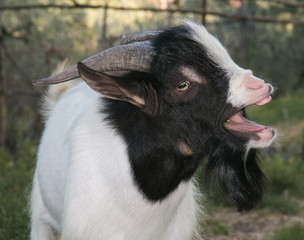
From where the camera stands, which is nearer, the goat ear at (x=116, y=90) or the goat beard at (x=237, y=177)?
the goat ear at (x=116, y=90)

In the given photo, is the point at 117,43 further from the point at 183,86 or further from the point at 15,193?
the point at 183,86

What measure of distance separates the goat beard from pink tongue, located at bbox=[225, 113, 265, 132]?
15cm

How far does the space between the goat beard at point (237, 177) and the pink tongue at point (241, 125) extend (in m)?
0.15

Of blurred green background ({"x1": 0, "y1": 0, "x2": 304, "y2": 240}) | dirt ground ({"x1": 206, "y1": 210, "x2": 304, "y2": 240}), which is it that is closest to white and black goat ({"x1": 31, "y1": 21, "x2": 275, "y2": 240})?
blurred green background ({"x1": 0, "y1": 0, "x2": 304, "y2": 240})

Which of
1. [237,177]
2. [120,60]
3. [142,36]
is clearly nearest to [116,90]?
[120,60]

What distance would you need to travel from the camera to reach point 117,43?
976 cm

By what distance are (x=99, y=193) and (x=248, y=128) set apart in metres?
0.93

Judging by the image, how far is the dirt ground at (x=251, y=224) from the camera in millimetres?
4816

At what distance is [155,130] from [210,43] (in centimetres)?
58

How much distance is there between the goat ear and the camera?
2.45 meters

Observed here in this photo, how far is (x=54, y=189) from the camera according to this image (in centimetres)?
321

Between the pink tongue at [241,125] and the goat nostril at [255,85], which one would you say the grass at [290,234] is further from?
the goat nostril at [255,85]

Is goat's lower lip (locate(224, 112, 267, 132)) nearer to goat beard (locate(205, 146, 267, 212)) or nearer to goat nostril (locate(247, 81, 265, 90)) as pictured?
goat beard (locate(205, 146, 267, 212))

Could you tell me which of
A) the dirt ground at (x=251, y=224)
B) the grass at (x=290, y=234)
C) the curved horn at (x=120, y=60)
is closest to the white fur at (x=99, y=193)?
the curved horn at (x=120, y=60)
